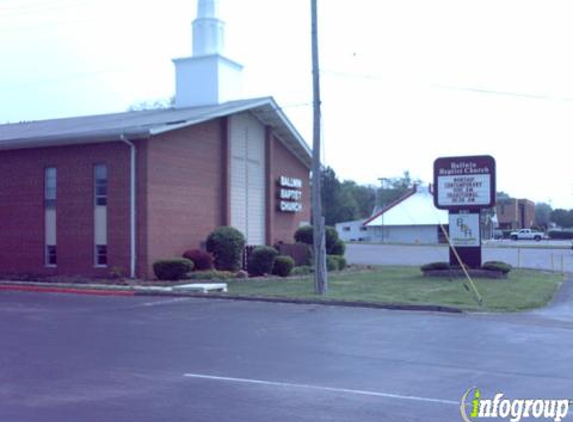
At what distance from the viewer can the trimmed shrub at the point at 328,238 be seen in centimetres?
3606

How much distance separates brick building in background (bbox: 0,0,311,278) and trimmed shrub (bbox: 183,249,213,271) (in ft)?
2.10

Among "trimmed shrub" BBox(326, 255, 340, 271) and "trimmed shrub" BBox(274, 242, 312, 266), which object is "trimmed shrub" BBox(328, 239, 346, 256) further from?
"trimmed shrub" BBox(274, 242, 312, 266)

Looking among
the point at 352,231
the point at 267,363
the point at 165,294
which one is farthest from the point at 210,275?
the point at 352,231

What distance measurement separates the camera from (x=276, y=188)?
36656 millimetres

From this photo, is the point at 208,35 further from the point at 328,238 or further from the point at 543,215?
the point at 543,215

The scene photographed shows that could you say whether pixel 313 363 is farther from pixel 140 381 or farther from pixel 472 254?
pixel 472 254

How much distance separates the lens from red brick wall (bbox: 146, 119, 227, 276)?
27359 mm

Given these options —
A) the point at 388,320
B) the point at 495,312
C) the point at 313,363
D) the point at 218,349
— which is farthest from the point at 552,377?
the point at 495,312

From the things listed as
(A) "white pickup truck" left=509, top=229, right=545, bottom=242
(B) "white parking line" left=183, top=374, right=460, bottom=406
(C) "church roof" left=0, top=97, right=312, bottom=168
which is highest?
(C) "church roof" left=0, top=97, right=312, bottom=168

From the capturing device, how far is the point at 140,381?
31.2 ft

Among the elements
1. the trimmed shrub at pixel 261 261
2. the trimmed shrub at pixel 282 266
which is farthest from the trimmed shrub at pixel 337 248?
the trimmed shrub at pixel 261 261

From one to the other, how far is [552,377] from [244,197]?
24.7 metres

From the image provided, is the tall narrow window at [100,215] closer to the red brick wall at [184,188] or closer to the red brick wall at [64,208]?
the red brick wall at [64,208]

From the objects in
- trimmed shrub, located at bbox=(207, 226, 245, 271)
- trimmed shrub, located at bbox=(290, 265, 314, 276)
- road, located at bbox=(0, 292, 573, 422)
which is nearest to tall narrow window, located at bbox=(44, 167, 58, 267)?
trimmed shrub, located at bbox=(207, 226, 245, 271)
